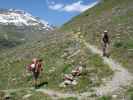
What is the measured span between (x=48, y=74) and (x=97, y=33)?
78.4 feet

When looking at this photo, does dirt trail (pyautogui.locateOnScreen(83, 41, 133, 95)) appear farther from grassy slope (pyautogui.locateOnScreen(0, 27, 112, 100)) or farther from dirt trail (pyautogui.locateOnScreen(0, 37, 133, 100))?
grassy slope (pyautogui.locateOnScreen(0, 27, 112, 100))

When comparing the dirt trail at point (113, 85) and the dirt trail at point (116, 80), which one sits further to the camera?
the dirt trail at point (116, 80)

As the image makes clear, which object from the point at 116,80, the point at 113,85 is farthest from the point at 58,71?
the point at 113,85

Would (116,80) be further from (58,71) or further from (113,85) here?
(58,71)

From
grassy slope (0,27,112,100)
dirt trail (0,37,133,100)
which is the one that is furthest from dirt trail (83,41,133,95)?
grassy slope (0,27,112,100)

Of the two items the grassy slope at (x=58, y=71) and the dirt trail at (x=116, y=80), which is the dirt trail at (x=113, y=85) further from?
the grassy slope at (x=58, y=71)

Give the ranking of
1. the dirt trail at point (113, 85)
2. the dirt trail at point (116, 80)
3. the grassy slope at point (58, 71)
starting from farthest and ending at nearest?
the grassy slope at point (58, 71) → the dirt trail at point (116, 80) → the dirt trail at point (113, 85)

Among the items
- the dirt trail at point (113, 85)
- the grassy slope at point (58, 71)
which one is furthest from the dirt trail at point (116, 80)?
the grassy slope at point (58, 71)

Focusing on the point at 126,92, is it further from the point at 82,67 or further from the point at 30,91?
the point at 82,67

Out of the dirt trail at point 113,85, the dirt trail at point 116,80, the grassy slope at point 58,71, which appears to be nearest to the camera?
the dirt trail at point 113,85

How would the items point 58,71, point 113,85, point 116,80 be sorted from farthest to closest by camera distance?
point 58,71, point 116,80, point 113,85

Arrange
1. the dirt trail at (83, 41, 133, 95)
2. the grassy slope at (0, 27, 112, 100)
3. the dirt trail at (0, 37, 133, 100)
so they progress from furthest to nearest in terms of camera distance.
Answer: the grassy slope at (0, 27, 112, 100), the dirt trail at (83, 41, 133, 95), the dirt trail at (0, 37, 133, 100)

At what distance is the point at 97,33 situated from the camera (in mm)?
57125

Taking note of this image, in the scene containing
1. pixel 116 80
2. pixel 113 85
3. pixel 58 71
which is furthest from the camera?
pixel 58 71
